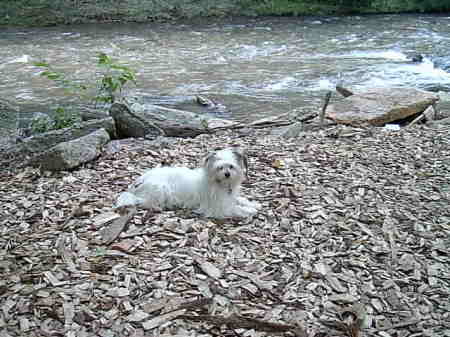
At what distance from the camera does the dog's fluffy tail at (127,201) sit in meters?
4.30

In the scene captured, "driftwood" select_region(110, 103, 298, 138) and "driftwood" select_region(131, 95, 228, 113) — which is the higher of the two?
"driftwood" select_region(110, 103, 298, 138)

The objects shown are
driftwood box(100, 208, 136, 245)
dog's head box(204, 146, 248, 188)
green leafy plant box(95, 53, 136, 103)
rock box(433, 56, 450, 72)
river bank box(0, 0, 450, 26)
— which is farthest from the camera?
river bank box(0, 0, 450, 26)

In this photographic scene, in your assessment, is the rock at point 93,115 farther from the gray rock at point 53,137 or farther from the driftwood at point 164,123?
the gray rock at point 53,137

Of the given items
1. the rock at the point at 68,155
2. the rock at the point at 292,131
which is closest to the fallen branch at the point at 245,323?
the rock at the point at 68,155

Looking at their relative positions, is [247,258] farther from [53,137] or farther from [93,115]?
→ [93,115]

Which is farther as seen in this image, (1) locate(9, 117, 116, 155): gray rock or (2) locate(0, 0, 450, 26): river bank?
(2) locate(0, 0, 450, 26): river bank

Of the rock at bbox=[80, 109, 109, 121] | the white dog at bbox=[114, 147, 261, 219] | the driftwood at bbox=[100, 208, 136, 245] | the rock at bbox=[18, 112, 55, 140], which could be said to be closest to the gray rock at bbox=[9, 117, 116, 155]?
the rock at bbox=[80, 109, 109, 121]

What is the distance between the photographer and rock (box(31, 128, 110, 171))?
5.17 meters

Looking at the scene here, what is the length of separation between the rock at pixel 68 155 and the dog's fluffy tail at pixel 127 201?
1.03 meters

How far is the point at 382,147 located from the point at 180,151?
89.7 inches

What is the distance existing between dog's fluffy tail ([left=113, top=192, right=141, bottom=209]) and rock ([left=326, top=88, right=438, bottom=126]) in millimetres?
3710

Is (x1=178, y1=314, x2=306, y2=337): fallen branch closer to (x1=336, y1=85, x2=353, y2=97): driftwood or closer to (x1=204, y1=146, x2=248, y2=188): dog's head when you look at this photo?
(x1=204, y1=146, x2=248, y2=188): dog's head

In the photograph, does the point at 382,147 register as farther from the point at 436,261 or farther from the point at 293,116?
the point at 436,261

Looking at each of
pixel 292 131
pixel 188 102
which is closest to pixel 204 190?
pixel 292 131
